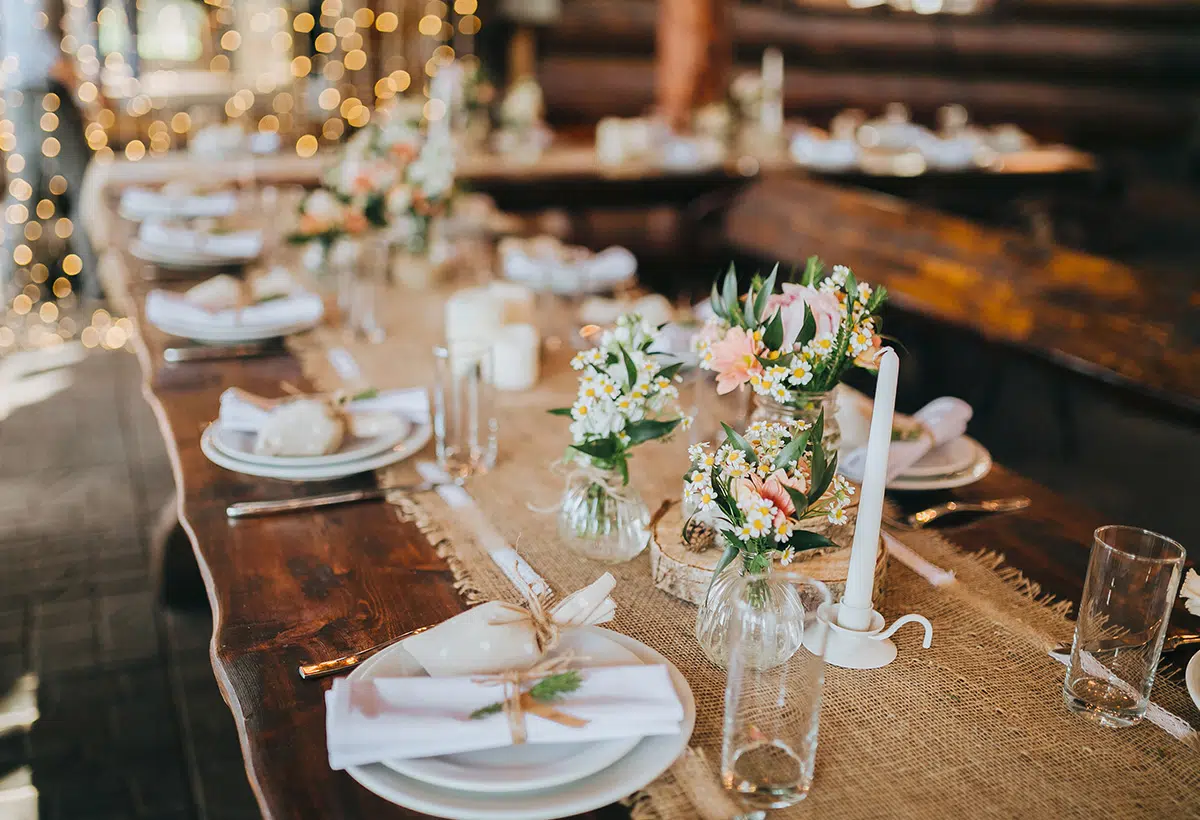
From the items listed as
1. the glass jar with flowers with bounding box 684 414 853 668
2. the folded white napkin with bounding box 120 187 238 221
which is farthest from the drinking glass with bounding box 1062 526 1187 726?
the folded white napkin with bounding box 120 187 238 221

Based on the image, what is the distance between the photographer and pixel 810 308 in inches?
48.0

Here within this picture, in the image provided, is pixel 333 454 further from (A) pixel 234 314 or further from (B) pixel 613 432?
(A) pixel 234 314

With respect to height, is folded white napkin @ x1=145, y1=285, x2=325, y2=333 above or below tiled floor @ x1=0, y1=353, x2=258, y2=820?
above

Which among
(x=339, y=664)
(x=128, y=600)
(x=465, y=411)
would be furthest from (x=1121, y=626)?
(x=128, y=600)

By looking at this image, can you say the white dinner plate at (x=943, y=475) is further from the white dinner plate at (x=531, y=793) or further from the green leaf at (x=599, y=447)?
the white dinner plate at (x=531, y=793)

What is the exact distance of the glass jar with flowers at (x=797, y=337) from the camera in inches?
48.2

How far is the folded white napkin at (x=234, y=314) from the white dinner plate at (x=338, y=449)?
1.70ft

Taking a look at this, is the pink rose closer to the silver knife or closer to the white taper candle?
the white taper candle

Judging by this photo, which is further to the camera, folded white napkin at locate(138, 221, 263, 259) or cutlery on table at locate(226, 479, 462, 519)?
folded white napkin at locate(138, 221, 263, 259)

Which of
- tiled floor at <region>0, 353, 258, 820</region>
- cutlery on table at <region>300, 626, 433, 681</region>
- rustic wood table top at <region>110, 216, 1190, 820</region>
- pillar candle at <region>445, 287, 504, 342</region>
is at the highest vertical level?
pillar candle at <region>445, 287, 504, 342</region>

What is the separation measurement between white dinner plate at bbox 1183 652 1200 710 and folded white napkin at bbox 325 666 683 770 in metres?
0.53

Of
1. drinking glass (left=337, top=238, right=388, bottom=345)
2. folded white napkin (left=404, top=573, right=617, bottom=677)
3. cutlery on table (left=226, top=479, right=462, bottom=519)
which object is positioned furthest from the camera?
drinking glass (left=337, top=238, right=388, bottom=345)

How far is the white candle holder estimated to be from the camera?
3.62ft

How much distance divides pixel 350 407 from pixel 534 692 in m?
0.83
